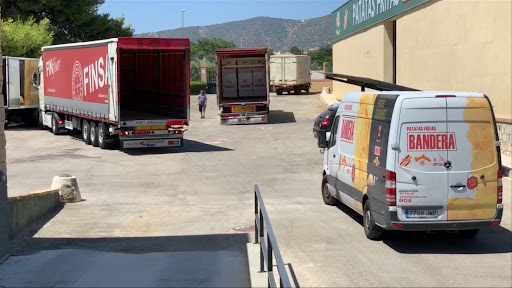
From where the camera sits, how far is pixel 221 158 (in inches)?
945

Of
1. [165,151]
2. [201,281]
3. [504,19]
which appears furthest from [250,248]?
[165,151]

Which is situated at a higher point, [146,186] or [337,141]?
[337,141]

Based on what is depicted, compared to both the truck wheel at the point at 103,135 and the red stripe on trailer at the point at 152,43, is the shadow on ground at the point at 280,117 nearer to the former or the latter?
the truck wheel at the point at 103,135

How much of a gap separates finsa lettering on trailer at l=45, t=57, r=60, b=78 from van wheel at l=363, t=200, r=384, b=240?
71.1ft

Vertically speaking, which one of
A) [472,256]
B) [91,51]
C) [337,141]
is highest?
[91,51]

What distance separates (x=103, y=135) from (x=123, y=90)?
147 inches

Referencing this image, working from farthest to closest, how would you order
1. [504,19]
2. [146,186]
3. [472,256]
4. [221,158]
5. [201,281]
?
[221,158]
[504,19]
[146,186]
[472,256]
[201,281]

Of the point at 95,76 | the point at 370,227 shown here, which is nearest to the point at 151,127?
the point at 95,76

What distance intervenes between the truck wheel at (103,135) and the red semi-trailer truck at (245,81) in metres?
9.23

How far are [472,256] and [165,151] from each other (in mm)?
16598

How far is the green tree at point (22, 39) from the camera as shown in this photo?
41312mm

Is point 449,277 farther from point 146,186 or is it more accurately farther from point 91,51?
point 91,51

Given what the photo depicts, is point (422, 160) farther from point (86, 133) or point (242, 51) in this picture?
point (242, 51)

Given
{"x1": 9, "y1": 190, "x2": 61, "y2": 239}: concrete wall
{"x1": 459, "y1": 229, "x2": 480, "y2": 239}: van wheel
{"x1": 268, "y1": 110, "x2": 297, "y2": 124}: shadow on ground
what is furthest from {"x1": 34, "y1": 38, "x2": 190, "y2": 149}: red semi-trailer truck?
{"x1": 459, "y1": 229, "x2": 480, "y2": 239}: van wheel
